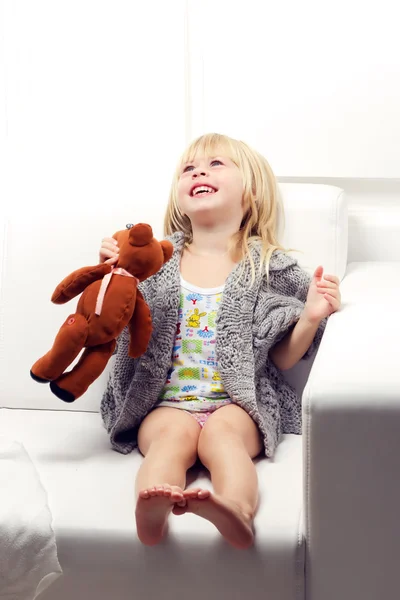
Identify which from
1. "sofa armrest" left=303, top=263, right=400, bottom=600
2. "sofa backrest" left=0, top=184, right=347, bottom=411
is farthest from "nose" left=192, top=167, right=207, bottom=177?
"sofa armrest" left=303, top=263, right=400, bottom=600

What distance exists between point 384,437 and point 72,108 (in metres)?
1.09

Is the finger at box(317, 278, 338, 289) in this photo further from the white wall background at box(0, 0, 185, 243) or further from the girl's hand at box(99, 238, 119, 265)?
the white wall background at box(0, 0, 185, 243)

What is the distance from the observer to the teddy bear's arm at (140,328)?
4.23ft

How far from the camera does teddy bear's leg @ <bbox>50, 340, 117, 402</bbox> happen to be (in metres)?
1.22

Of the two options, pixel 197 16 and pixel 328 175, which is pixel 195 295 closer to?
pixel 328 175

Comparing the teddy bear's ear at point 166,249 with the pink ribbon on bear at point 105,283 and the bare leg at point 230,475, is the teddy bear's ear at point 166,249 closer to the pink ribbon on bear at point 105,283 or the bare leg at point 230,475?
the pink ribbon on bear at point 105,283

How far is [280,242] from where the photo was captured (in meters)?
1.53

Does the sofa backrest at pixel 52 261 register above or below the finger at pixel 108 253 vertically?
below

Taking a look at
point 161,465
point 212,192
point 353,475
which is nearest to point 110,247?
point 212,192

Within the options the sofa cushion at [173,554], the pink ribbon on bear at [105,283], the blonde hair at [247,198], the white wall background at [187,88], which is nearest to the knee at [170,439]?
the sofa cushion at [173,554]

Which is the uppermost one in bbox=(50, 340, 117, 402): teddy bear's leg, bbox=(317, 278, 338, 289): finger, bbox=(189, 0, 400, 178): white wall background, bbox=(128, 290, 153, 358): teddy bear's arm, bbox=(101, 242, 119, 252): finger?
bbox=(189, 0, 400, 178): white wall background

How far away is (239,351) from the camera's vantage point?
139cm

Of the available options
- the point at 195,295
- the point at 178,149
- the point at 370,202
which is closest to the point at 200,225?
the point at 195,295

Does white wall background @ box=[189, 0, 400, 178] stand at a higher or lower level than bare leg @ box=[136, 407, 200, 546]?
higher
